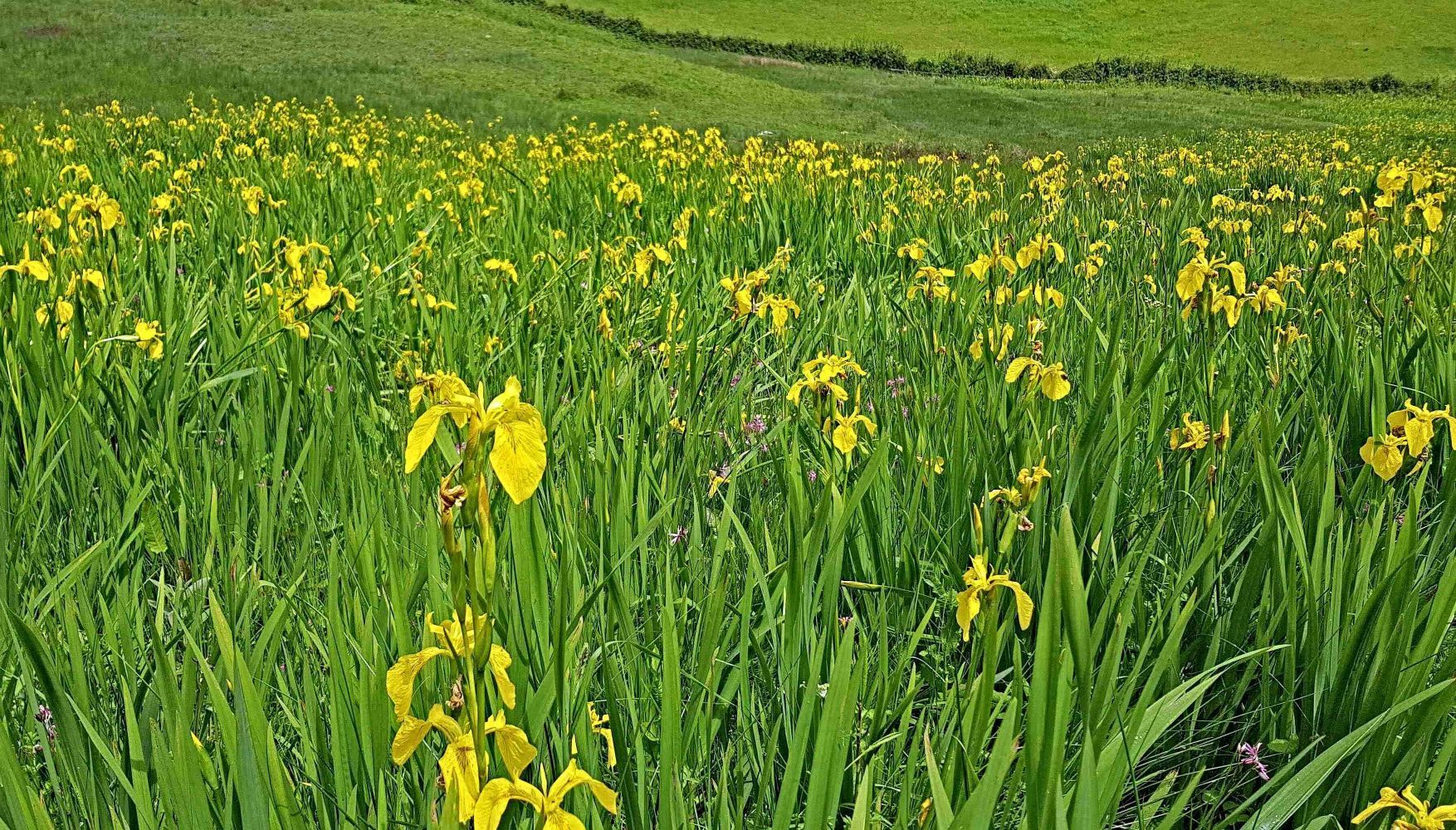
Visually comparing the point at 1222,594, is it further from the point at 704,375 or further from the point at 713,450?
the point at 704,375

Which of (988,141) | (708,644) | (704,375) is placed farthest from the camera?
(988,141)

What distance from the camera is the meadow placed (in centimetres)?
109

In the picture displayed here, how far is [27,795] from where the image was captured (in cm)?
98

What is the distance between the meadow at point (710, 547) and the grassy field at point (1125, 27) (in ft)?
144

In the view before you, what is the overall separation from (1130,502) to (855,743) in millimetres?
1043

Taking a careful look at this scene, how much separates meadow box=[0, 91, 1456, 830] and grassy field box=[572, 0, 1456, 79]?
1728 inches

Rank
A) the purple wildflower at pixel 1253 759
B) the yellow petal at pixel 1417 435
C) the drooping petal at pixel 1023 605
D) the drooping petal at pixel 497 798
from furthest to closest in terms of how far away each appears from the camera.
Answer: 1. the yellow petal at pixel 1417 435
2. the purple wildflower at pixel 1253 759
3. the drooping petal at pixel 1023 605
4. the drooping petal at pixel 497 798

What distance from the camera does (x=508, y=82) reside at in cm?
2172

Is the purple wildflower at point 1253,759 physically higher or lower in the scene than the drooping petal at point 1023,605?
lower

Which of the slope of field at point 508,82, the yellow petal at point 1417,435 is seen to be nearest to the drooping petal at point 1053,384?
the yellow petal at point 1417,435

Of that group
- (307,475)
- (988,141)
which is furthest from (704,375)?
(988,141)

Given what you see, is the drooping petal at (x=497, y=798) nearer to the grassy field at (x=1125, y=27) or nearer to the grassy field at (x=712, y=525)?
the grassy field at (x=712, y=525)

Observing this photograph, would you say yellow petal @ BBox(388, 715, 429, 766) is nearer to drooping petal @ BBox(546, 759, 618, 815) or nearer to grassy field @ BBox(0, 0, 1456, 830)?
grassy field @ BBox(0, 0, 1456, 830)

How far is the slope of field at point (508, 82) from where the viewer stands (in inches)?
720
